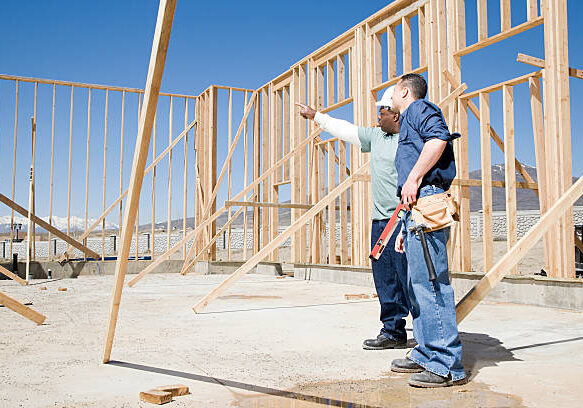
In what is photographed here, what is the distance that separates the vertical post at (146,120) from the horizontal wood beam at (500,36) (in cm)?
454

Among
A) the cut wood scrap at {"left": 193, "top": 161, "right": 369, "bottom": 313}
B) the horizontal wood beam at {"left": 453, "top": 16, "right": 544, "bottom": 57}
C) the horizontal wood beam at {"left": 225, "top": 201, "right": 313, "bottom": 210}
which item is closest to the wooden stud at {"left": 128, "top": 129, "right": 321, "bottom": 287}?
the horizontal wood beam at {"left": 225, "top": 201, "right": 313, "bottom": 210}

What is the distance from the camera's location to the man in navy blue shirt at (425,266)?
242 cm

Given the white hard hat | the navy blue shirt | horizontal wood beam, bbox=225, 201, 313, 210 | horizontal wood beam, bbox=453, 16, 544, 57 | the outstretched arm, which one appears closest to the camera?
the navy blue shirt

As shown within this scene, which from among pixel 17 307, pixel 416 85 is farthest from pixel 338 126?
pixel 17 307

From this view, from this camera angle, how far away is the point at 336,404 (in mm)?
2123

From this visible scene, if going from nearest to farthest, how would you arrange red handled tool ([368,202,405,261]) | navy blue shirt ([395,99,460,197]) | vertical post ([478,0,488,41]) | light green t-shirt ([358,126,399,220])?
1. navy blue shirt ([395,99,460,197])
2. red handled tool ([368,202,405,261])
3. light green t-shirt ([358,126,399,220])
4. vertical post ([478,0,488,41])

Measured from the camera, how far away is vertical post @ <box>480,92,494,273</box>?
5812 millimetres

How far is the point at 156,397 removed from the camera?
210cm

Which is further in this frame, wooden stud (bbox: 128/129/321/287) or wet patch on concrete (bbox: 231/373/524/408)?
wooden stud (bbox: 128/129/321/287)

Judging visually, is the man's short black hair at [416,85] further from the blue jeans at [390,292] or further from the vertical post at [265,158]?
the vertical post at [265,158]

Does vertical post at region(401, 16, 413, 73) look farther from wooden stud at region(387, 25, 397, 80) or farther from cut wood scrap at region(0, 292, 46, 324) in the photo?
cut wood scrap at region(0, 292, 46, 324)

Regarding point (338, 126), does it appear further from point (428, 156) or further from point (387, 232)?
point (428, 156)

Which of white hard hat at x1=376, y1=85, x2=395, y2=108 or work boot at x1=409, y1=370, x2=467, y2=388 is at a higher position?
white hard hat at x1=376, y1=85, x2=395, y2=108

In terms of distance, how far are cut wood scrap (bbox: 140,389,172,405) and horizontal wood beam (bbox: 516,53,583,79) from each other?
15.6 ft
